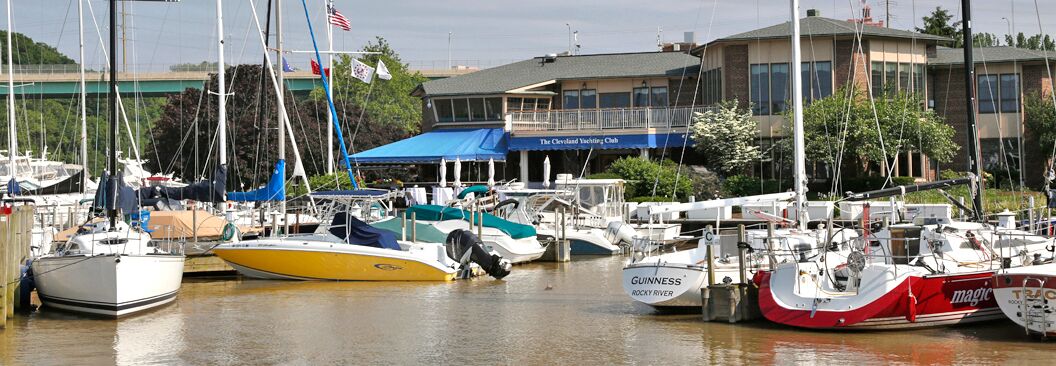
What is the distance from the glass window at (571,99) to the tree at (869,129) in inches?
565

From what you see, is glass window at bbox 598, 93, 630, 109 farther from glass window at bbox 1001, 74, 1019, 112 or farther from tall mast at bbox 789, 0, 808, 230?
tall mast at bbox 789, 0, 808, 230

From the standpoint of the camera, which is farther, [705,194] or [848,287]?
[705,194]

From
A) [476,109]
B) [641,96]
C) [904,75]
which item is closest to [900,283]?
[904,75]

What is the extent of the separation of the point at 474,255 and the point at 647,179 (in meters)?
19.6

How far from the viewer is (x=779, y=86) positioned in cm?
5631

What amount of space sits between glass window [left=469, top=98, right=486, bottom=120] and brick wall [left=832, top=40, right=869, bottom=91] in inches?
700

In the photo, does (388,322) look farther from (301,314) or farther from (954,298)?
(954,298)

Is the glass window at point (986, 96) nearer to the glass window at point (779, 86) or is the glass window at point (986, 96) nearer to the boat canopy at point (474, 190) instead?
the glass window at point (779, 86)

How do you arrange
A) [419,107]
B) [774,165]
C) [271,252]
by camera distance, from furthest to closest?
1. [419,107]
2. [774,165]
3. [271,252]

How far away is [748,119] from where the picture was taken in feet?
184

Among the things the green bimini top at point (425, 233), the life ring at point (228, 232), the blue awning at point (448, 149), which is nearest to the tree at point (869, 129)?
the blue awning at point (448, 149)

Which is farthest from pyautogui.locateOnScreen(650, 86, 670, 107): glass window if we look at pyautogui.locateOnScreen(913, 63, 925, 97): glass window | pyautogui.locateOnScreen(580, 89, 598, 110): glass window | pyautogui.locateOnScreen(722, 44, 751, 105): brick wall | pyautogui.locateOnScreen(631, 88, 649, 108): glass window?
pyautogui.locateOnScreen(913, 63, 925, 97): glass window

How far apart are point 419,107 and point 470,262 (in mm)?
71248

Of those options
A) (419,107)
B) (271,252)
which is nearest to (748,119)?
(271,252)
